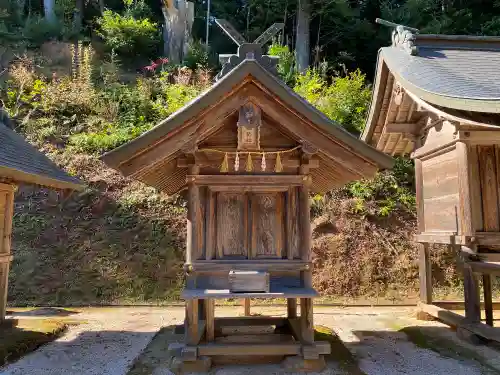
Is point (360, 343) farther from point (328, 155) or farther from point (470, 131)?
point (470, 131)

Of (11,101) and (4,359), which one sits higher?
(11,101)

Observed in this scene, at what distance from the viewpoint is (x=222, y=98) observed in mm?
4930

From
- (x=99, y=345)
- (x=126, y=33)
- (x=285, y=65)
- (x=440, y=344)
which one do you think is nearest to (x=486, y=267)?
(x=440, y=344)

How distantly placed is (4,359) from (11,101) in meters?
12.2

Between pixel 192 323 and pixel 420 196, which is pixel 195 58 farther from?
pixel 192 323

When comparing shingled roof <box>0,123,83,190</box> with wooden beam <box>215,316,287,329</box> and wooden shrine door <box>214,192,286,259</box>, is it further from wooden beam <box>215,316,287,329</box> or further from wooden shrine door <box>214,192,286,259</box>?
wooden beam <box>215,316,287,329</box>

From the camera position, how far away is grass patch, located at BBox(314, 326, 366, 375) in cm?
524

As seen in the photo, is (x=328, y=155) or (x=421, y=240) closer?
(x=328, y=155)

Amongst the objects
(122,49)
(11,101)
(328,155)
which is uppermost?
(122,49)

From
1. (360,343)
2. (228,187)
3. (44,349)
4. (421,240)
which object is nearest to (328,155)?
(228,187)

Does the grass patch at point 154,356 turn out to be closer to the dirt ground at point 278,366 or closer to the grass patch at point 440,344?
the dirt ground at point 278,366

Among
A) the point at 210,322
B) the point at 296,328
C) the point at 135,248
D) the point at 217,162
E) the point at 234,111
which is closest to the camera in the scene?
the point at 234,111

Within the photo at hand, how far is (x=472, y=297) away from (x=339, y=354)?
2.89 metres

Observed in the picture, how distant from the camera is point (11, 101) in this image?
1480 centimetres
